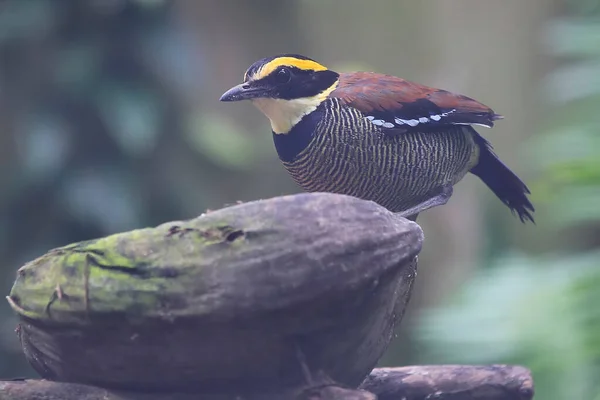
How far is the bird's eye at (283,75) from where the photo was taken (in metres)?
2.64

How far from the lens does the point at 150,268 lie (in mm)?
1698

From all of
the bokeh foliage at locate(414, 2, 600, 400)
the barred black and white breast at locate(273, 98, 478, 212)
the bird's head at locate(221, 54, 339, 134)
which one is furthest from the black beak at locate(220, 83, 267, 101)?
the bokeh foliage at locate(414, 2, 600, 400)

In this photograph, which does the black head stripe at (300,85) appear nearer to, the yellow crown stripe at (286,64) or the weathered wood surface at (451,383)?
the yellow crown stripe at (286,64)

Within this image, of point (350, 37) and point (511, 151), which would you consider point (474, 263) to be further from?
point (350, 37)

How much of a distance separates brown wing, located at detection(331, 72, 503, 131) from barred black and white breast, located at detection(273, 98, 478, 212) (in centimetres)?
3

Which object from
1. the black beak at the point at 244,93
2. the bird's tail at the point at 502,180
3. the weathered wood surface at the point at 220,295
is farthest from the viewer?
the bird's tail at the point at 502,180

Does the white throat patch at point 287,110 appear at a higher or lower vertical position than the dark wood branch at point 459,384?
higher

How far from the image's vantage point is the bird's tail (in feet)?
9.61

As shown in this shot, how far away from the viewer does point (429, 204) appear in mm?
2701

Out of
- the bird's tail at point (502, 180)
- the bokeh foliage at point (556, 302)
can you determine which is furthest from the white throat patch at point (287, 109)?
the bokeh foliage at point (556, 302)

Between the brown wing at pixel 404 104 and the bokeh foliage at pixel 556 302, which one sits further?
the bokeh foliage at pixel 556 302

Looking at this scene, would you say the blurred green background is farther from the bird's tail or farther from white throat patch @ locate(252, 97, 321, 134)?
white throat patch @ locate(252, 97, 321, 134)

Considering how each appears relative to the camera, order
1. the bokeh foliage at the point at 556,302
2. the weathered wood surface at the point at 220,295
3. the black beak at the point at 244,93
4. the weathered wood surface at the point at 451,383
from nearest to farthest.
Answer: the weathered wood surface at the point at 220,295, the weathered wood surface at the point at 451,383, the black beak at the point at 244,93, the bokeh foliage at the point at 556,302

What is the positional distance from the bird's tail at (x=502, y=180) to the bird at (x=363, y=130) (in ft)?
0.47
